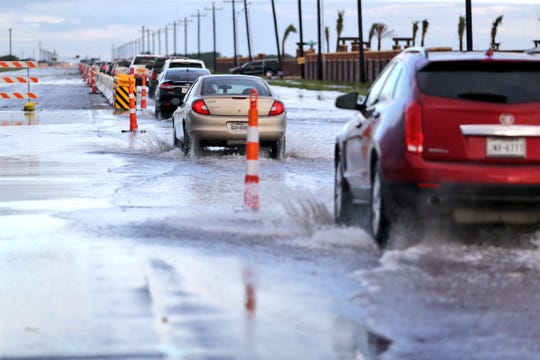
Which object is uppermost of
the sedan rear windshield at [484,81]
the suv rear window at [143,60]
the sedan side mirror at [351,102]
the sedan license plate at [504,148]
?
the suv rear window at [143,60]

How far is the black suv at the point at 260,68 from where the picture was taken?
120m

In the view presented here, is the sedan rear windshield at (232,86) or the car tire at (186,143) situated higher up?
the sedan rear windshield at (232,86)

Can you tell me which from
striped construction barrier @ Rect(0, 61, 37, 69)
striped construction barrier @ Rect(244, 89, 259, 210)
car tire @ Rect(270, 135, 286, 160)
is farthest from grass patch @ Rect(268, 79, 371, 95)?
striped construction barrier @ Rect(244, 89, 259, 210)

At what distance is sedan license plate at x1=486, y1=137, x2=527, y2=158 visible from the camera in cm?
1060

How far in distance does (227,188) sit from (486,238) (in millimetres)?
5604

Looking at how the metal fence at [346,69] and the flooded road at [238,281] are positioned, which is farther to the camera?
the metal fence at [346,69]

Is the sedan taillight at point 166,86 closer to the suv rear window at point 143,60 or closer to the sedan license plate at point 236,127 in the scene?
the sedan license plate at point 236,127

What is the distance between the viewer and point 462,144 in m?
10.6

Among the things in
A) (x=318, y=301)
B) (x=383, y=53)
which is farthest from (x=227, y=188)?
(x=383, y=53)

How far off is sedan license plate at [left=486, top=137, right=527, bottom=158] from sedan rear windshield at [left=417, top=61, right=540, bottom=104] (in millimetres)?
375

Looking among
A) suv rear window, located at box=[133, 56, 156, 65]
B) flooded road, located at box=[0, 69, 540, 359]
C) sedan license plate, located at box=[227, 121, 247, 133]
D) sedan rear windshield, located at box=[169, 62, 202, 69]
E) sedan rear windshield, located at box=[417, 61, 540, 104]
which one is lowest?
flooded road, located at box=[0, 69, 540, 359]

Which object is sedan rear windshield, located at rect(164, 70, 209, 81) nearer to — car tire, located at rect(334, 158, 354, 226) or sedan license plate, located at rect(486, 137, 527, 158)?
car tire, located at rect(334, 158, 354, 226)

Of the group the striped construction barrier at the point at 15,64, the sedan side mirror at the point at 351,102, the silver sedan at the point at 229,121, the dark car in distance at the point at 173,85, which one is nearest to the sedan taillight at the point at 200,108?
the silver sedan at the point at 229,121

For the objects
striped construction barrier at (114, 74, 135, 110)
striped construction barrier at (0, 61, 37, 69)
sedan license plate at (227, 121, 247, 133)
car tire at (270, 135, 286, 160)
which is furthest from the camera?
striped construction barrier at (0, 61, 37, 69)
